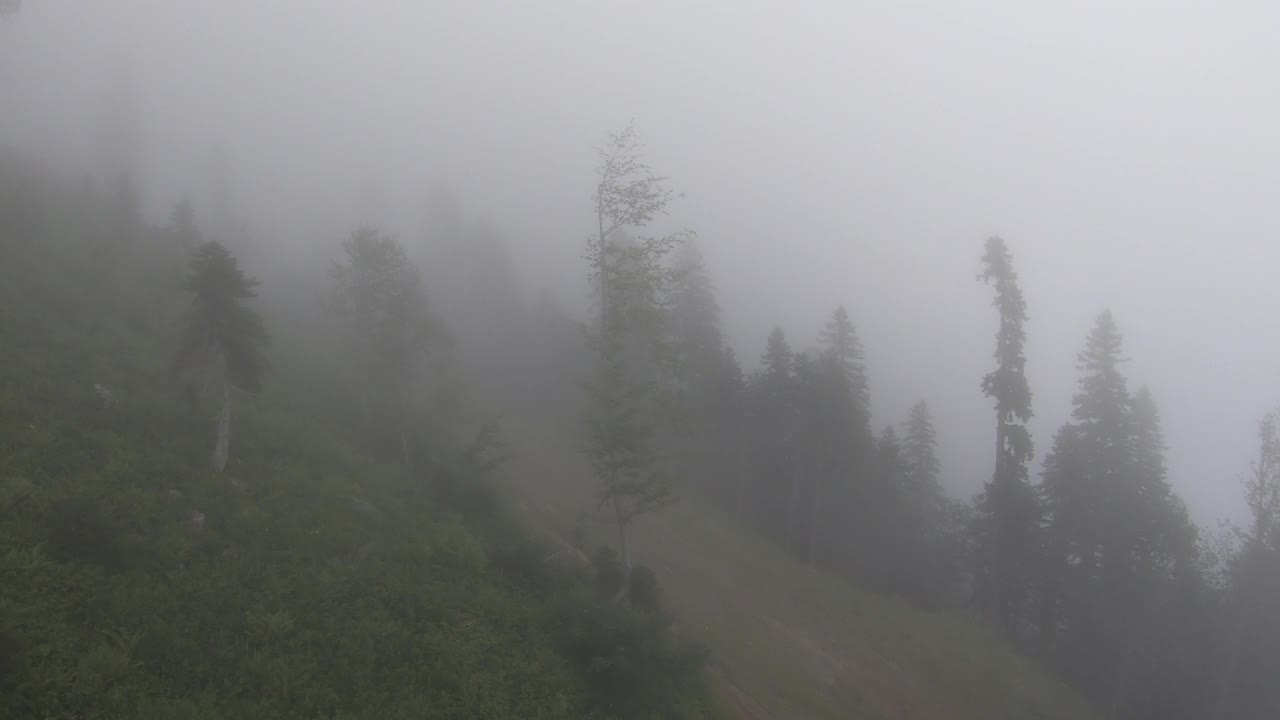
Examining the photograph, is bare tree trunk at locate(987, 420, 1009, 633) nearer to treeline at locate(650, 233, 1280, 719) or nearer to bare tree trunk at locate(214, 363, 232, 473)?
treeline at locate(650, 233, 1280, 719)

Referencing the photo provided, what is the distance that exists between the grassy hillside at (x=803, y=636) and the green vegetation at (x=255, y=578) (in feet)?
15.9

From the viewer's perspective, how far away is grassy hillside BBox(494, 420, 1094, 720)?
730 inches

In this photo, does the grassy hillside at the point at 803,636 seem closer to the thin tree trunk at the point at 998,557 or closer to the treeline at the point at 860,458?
the thin tree trunk at the point at 998,557

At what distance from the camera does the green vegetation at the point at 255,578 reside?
8.82 m

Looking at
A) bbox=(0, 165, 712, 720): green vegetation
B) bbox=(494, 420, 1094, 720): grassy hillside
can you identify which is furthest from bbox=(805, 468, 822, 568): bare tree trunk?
bbox=(0, 165, 712, 720): green vegetation

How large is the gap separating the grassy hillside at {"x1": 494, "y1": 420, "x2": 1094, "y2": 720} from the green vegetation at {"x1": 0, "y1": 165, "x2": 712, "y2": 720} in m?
4.85

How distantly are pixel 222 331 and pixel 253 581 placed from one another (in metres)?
5.72

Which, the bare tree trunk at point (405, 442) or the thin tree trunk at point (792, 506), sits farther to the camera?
the thin tree trunk at point (792, 506)

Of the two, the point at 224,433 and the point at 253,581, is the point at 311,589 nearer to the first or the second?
the point at 253,581

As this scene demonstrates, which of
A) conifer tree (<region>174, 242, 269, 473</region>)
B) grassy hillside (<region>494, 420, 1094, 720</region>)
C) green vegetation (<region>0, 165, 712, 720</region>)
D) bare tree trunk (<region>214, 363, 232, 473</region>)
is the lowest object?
grassy hillside (<region>494, 420, 1094, 720</region>)

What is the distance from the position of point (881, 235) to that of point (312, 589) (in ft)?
471

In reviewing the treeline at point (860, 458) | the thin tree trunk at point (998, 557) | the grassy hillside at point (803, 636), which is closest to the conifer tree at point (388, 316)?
the treeline at point (860, 458)

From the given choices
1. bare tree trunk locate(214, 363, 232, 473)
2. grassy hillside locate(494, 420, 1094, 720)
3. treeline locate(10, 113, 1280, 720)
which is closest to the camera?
bare tree trunk locate(214, 363, 232, 473)

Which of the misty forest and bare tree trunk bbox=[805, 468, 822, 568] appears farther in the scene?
bare tree trunk bbox=[805, 468, 822, 568]
